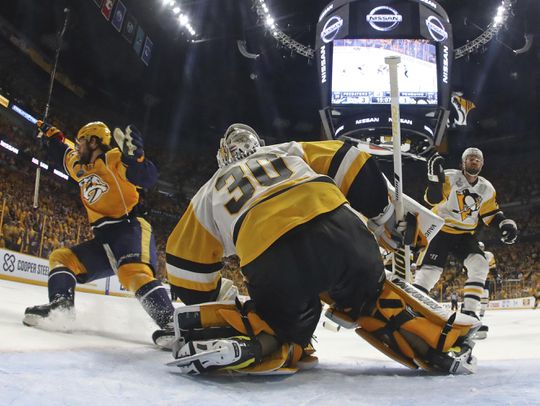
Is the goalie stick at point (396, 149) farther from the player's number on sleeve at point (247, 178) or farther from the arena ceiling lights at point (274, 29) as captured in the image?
the arena ceiling lights at point (274, 29)

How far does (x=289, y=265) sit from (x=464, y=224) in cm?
343

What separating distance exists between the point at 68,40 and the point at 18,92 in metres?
2.24

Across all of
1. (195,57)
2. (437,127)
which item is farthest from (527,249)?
(195,57)

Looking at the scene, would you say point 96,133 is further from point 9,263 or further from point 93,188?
point 9,263

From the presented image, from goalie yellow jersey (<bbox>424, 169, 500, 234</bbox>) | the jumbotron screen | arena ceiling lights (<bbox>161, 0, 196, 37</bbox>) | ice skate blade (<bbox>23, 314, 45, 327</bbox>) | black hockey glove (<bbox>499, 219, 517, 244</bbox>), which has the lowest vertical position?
ice skate blade (<bbox>23, 314, 45, 327</bbox>)

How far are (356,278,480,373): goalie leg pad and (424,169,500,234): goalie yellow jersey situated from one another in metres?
2.83

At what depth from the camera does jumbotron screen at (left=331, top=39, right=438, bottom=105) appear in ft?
29.1

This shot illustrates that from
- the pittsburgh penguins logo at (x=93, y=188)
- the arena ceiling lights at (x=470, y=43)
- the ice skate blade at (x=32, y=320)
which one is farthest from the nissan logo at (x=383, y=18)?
the ice skate blade at (x=32, y=320)

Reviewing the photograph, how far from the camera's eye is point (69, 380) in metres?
1.24

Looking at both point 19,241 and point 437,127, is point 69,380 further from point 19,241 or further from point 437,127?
point 437,127

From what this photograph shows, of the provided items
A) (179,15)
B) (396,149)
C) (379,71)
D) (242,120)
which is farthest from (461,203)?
(242,120)

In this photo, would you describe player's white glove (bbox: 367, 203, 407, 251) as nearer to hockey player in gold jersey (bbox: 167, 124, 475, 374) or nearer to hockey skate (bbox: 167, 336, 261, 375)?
hockey player in gold jersey (bbox: 167, 124, 475, 374)

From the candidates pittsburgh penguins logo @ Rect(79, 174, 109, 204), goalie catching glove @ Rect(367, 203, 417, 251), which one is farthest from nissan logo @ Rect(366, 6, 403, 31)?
goalie catching glove @ Rect(367, 203, 417, 251)

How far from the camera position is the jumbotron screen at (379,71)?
888 cm
